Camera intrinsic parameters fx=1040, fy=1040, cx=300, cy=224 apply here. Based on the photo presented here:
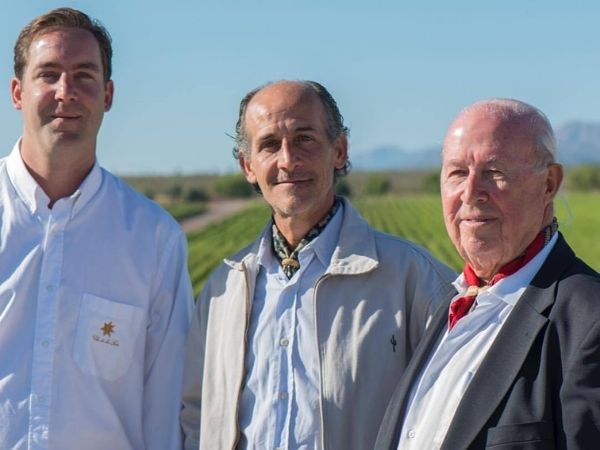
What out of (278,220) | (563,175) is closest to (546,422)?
(563,175)

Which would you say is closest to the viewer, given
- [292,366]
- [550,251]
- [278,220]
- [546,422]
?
[546,422]

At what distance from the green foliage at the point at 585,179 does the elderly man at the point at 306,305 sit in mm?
132309

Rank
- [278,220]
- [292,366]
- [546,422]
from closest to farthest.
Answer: [546,422], [292,366], [278,220]

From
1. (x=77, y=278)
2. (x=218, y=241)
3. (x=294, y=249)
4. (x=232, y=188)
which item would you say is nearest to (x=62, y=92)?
Result: (x=77, y=278)

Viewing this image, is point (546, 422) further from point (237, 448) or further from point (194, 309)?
point (194, 309)

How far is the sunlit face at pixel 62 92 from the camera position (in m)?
4.21

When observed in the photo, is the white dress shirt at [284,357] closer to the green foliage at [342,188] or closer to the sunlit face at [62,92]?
the green foliage at [342,188]

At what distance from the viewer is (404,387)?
3.55m

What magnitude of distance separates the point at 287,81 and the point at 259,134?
0.81 feet

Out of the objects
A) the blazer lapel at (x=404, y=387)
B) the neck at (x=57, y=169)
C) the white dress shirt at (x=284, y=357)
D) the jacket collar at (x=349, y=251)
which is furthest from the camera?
the neck at (x=57, y=169)

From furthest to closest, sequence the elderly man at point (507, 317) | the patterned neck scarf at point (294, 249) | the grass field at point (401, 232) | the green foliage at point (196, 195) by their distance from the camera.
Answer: the green foliage at point (196, 195), the grass field at point (401, 232), the patterned neck scarf at point (294, 249), the elderly man at point (507, 317)

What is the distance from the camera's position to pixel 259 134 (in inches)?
160

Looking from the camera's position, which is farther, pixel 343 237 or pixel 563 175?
pixel 343 237

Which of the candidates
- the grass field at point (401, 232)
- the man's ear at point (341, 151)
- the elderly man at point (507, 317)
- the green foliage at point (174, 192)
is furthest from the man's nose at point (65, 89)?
the green foliage at point (174, 192)
